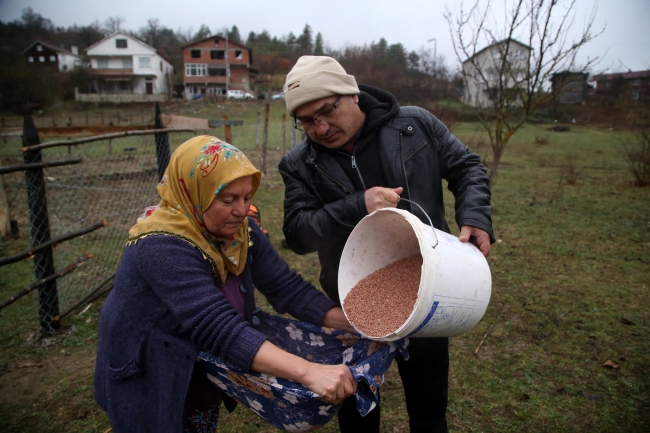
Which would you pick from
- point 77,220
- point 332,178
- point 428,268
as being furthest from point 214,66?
point 428,268

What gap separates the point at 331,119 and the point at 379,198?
430 millimetres

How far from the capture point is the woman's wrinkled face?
1.56 m

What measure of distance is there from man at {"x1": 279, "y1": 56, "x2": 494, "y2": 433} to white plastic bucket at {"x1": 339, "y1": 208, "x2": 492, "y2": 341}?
0.35 ft

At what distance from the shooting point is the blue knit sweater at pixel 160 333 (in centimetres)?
144

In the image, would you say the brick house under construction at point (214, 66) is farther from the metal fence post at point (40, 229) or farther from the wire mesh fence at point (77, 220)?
the metal fence post at point (40, 229)

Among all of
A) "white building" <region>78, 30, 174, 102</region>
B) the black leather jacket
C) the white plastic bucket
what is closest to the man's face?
the black leather jacket

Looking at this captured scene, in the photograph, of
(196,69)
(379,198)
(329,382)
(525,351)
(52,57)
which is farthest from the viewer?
(196,69)

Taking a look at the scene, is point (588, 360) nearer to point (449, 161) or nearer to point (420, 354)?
point (420, 354)

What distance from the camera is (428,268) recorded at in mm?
1464

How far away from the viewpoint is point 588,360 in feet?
11.1

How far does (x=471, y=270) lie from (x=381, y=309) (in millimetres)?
395

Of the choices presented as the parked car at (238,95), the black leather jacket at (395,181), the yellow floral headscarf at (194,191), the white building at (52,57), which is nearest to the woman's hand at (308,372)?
the yellow floral headscarf at (194,191)

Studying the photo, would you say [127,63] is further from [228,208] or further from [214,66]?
[228,208]

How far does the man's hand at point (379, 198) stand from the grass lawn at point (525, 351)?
1.66 meters
